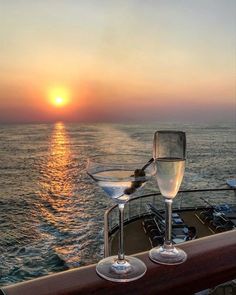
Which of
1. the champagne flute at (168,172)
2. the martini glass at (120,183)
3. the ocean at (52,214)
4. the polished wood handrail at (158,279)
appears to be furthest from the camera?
the ocean at (52,214)

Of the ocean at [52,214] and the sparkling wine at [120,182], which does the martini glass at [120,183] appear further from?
the ocean at [52,214]

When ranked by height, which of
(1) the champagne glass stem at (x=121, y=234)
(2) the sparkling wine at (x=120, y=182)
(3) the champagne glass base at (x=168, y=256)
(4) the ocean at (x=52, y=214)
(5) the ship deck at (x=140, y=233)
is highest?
(2) the sparkling wine at (x=120, y=182)

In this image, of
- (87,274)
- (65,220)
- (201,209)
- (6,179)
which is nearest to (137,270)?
(87,274)

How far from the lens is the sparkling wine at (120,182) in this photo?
2.74 feet

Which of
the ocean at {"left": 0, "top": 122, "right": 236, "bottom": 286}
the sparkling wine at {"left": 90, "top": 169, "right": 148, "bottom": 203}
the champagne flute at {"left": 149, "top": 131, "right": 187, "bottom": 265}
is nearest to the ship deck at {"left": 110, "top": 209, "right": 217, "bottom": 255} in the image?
the ocean at {"left": 0, "top": 122, "right": 236, "bottom": 286}

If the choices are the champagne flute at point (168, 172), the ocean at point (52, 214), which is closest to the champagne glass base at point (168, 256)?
the champagne flute at point (168, 172)

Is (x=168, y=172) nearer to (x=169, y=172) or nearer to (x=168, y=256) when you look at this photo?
(x=169, y=172)

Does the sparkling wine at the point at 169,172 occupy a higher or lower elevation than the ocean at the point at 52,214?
higher

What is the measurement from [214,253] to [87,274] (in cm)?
35

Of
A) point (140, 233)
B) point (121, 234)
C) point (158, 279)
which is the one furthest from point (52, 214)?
point (158, 279)

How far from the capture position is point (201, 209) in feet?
44.5

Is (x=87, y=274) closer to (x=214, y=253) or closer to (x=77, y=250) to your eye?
(x=214, y=253)

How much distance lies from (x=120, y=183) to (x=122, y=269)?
0.21 meters

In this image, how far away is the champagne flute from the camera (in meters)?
0.92
